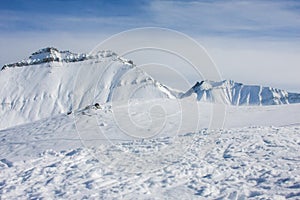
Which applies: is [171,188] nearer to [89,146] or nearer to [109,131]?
[89,146]

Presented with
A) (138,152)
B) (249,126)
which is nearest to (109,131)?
(138,152)

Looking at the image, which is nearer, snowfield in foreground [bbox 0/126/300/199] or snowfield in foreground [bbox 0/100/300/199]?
snowfield in foreground [bbox 0/126/300/199]

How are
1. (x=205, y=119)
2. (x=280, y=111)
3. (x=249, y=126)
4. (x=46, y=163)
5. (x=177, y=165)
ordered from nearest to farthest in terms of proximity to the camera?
(x=177, y=165) → (x=46, y=163) → (x=249, y=126) → (x=205, y=119) → (x=280, y=111)

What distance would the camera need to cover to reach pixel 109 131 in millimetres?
21500

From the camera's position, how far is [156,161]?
15430 millimetres

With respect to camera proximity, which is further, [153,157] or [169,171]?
[153,157]

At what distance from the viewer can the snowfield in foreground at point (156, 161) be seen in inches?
483

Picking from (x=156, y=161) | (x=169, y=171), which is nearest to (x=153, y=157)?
(x=156, y=161)

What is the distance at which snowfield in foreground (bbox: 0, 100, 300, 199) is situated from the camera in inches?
483

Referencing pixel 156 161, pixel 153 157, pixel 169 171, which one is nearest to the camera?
pixel 169 171

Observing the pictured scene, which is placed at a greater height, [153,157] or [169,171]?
[153,157]

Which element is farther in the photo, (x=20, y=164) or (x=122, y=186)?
(x=20, y=164)

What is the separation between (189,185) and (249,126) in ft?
30.4

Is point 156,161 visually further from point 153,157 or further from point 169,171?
point 169,171
